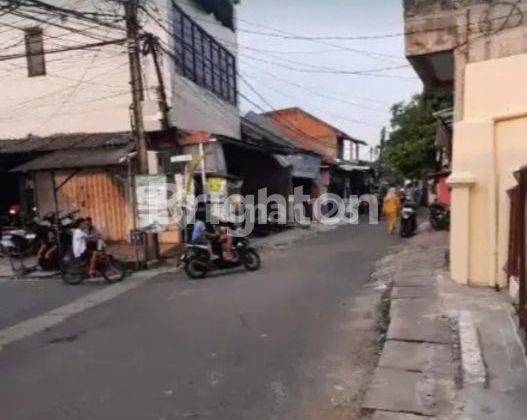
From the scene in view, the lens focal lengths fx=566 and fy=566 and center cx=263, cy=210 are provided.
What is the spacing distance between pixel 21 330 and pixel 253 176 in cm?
1622

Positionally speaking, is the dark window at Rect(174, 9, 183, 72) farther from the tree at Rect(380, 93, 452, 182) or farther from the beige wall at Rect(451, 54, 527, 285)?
the tree at Rect(380, 93, 452, 182)

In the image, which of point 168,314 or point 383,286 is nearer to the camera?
point 168,314

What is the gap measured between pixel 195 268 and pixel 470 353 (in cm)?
709

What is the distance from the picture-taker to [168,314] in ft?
27.2

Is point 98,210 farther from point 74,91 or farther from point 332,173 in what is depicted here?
point 332,173

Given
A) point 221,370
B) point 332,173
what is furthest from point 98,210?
point 332,173

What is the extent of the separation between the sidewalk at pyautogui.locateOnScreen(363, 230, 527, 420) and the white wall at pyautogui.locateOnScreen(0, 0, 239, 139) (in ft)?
30.8

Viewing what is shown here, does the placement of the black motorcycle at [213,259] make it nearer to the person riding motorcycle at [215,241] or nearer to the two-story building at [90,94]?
the person riding motorcycle at [215,241]

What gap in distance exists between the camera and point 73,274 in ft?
39.2

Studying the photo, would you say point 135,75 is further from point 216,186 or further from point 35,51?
point 35,51


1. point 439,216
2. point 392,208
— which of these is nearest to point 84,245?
point 392,208

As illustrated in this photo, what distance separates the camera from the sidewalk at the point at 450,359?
4.35 meters

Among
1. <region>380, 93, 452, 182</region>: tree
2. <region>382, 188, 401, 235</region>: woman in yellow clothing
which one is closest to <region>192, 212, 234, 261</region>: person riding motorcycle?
<region>382, 188, 401, 235</region>: woman in yellow clothing

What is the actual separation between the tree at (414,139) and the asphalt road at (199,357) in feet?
73.8
